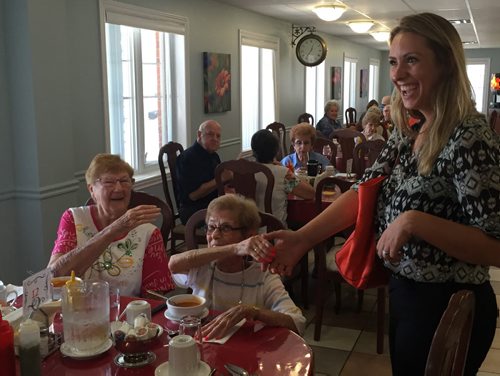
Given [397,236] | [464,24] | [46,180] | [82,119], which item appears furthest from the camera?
[464,24]

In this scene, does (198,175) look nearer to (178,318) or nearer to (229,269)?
(229,269)

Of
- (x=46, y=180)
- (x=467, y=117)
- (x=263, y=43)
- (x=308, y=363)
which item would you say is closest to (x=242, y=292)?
(x=308, y=363)

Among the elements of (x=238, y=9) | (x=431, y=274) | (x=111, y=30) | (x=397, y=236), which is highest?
(x=238, y=9)

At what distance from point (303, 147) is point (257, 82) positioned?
3.54m

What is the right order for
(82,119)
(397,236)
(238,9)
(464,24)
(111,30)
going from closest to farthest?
(397,236) → (82,119) → (111,30) → (238,9) → (464,24)

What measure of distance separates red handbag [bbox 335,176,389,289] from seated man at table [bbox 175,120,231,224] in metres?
2.50

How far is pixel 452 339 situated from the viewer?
1011mm

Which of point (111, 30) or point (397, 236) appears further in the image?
point (111, 30)

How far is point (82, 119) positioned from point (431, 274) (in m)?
3.35

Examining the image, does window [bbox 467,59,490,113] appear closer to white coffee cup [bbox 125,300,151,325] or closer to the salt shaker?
white coffee cup [bbox 125,300,151,325]

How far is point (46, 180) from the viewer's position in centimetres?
360

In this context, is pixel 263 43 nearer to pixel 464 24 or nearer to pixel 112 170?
pixel 464 24

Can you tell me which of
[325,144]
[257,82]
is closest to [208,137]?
[325,144]

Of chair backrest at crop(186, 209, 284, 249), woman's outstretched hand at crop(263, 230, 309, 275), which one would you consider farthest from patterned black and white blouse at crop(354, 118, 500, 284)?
chair backrest at crop(186, 209, 284, 249)
